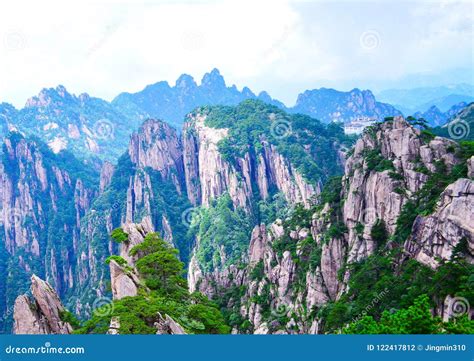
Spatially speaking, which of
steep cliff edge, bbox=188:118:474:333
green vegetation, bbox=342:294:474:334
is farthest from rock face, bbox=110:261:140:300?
green vegetation, bbox=342:294:474:334

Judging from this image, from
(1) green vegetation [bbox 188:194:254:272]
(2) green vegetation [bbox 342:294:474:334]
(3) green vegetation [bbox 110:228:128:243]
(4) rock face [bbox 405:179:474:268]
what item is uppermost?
(1) green vegetation [bbox 188:194:254:272]

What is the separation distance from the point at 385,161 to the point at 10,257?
105 meters

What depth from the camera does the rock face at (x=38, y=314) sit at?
2759 centimetres

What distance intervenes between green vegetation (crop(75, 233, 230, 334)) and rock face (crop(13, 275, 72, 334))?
5.49 feet

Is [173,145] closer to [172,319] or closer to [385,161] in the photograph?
[385,161]

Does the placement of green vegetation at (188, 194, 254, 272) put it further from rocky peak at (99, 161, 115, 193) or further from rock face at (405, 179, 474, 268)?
rock face at (405, 179, 474, 268)

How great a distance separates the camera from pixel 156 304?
25.7m

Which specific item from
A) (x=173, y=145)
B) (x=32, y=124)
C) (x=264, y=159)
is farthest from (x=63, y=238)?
(x=32, y=124)

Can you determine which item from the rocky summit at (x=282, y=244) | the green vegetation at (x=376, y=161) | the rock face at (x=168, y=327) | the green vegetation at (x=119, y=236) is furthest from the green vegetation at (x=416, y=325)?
the green vegetation at (x=119, y=236)

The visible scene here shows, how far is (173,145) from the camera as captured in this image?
127m

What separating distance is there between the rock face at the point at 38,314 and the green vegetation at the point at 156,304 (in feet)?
5.49

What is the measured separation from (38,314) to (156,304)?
651 cm

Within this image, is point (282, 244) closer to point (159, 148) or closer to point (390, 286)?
point (390, 286)

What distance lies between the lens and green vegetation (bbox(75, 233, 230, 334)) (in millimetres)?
24250
